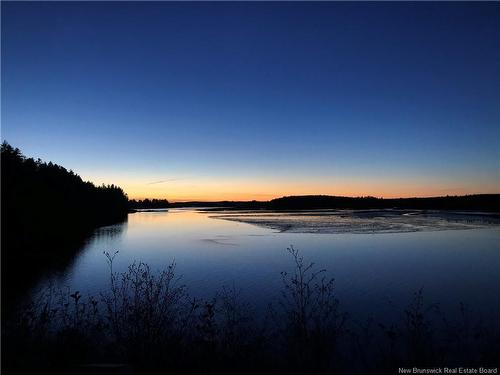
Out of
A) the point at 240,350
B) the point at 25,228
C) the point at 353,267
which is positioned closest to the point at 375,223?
the point at 353,267

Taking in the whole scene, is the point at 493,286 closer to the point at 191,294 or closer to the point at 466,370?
the point at 466,370

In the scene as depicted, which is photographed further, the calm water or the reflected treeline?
the calm water

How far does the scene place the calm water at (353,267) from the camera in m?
14.5

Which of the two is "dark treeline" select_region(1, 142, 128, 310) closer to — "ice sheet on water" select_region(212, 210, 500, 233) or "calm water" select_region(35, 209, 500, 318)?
"calm water" select_region(35, 209, 500, 318)

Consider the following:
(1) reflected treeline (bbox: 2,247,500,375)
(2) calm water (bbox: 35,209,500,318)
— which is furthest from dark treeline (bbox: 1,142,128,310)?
(1) reflected treeline (bbox: 2,247,500,375)

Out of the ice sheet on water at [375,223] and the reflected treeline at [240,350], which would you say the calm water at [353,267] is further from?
the ice sheet on water at [375,223]

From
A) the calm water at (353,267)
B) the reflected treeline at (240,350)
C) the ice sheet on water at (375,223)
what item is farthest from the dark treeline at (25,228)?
the ice sheet on water at (375,223)

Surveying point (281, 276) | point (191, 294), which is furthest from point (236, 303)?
point (281, 276)

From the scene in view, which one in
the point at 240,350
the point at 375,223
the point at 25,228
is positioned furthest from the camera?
the point at 375,223

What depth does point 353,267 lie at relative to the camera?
20891 mm

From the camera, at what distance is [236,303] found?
1361cm

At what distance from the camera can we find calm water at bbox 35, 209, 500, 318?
14.5 meters

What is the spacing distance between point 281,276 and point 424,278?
24.8 feet

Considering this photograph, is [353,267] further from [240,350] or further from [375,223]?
[375,223]
